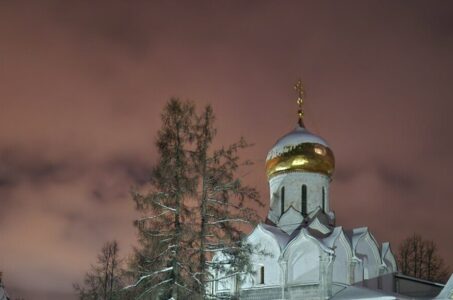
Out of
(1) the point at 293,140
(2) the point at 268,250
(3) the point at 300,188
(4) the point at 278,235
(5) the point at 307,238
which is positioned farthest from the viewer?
(1) the point at 293,140

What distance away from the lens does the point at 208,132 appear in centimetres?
1284

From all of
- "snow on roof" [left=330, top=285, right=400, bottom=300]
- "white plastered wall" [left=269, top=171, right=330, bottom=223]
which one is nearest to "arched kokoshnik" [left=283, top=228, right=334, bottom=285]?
"snow on roof" [left=330, top=285, right=400, bottom=300]

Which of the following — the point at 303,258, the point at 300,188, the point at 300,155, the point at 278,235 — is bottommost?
the point at 303,258

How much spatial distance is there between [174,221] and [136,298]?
162cm

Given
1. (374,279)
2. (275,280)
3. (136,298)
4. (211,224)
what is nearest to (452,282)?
(374,279)

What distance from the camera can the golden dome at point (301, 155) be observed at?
22.0 m

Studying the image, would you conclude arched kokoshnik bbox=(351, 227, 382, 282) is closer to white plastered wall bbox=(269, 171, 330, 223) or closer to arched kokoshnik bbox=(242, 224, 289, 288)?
white plastered wall bbox=(269, 171, 330, 223)

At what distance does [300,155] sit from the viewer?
22109 mm

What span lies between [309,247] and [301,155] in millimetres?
3697

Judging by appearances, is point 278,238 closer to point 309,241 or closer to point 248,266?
point 309,241

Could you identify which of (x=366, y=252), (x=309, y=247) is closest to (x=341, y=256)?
(x=309, y=247)

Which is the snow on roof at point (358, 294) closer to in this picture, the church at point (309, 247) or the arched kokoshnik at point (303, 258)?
the church at point (309, 247)

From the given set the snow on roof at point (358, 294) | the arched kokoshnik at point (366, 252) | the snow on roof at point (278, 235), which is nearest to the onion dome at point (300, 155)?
the snow on roof at point (278, 235)

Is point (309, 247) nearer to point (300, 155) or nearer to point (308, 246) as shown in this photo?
point (308, 246)
